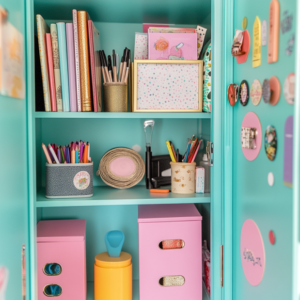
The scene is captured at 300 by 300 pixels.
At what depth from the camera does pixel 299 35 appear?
581 mm

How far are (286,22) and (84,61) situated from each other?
0.62m

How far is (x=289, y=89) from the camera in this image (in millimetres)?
661

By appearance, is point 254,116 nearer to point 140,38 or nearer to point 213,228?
Answer: point 213,228

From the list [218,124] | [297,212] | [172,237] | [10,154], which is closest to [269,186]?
[297,212]

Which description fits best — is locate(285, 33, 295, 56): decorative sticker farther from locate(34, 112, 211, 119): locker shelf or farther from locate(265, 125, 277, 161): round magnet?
locate(34, 112, 211, 119): locker shelf

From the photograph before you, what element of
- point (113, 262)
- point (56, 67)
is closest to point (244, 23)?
point (56, 67)

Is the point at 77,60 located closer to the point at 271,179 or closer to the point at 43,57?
the point at 43,57

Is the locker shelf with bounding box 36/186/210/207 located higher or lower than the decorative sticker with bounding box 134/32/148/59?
lower

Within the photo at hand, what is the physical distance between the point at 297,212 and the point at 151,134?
0.84 metres

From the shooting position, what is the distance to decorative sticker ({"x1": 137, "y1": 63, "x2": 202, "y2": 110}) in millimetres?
1136

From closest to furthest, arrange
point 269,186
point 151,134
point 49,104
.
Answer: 1. point 269,186
2. point 49,104
3. point 151,134

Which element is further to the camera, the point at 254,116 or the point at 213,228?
the point at 213,228

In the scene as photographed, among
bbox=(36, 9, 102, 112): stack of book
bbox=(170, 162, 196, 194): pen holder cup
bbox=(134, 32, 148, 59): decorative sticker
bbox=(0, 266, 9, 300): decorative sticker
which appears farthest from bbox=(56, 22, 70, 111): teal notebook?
bbox=(0, 266, 9, 300): decorative sticker

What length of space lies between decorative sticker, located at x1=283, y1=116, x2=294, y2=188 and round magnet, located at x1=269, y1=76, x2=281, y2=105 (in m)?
0.07
